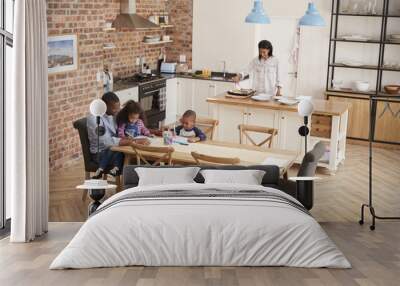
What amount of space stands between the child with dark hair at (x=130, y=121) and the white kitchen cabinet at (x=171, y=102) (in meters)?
4.37

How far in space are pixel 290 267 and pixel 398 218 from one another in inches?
94.1

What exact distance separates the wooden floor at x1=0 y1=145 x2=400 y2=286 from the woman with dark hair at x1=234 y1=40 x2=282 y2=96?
84.5 inches

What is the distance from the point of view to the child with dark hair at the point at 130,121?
7.77 meters

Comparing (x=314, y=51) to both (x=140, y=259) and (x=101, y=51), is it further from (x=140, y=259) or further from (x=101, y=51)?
(x=140, y=259)

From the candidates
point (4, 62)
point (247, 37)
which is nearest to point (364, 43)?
point (247, 37)

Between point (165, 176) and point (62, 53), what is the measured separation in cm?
346

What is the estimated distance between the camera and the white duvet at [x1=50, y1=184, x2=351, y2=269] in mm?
5094

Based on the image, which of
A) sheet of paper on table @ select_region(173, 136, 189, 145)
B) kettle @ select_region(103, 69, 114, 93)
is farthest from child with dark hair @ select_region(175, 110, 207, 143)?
kettle @ select_region(103, 69, 114, 93)

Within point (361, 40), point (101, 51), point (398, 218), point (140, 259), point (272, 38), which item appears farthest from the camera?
point (272, 38)

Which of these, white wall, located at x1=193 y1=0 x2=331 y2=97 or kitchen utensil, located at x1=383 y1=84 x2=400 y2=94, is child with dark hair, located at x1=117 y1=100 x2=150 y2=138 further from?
kitchen utensil, located at x1=383 y1=84 x2=400 y2=94

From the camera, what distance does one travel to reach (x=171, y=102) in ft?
40.9

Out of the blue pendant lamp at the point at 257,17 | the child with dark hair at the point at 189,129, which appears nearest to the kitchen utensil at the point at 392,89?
the blue pendant lamp at the point at 257,17

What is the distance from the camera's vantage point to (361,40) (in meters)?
11.3

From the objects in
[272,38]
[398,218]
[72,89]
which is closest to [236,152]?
[398,218]
